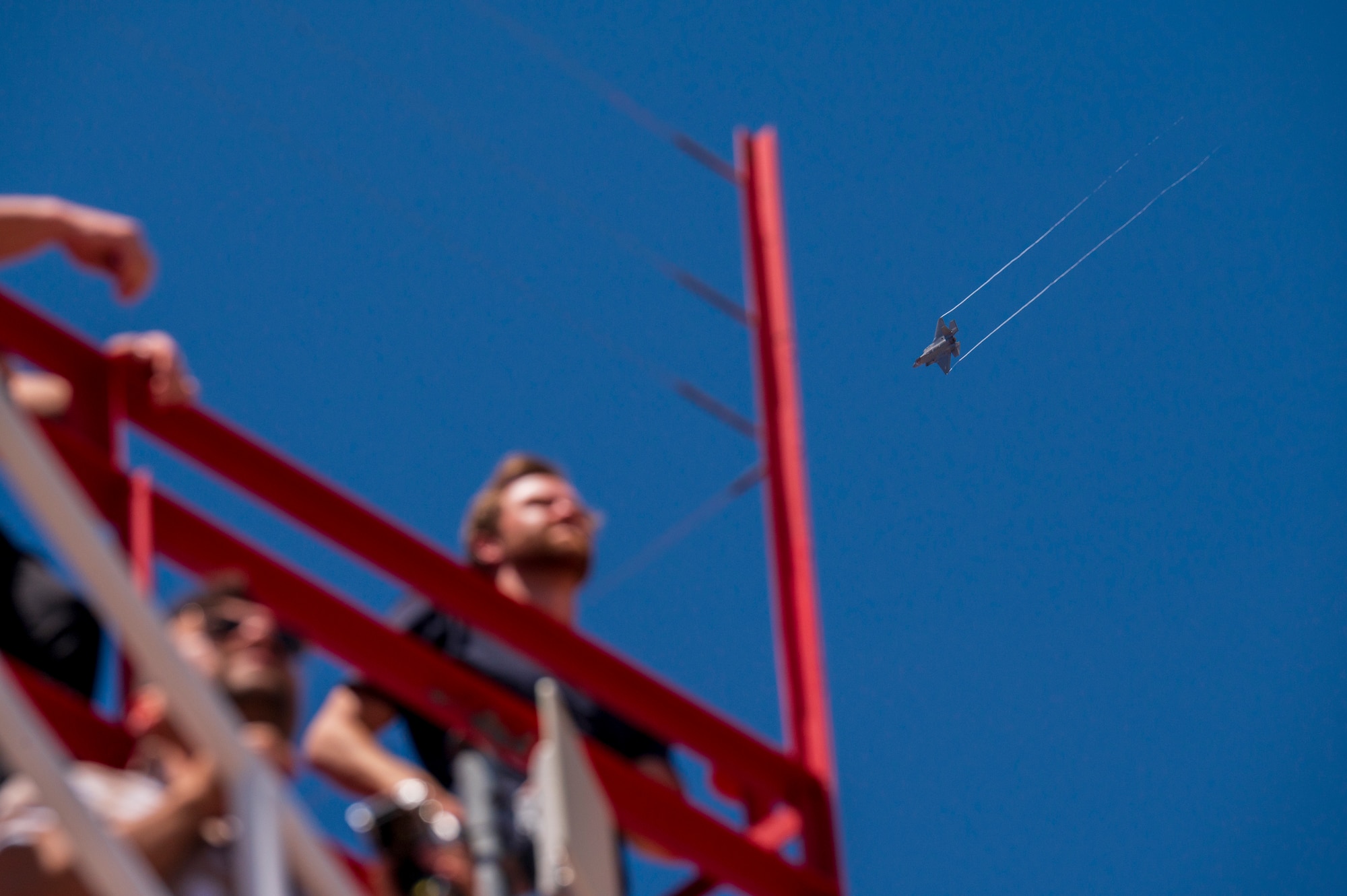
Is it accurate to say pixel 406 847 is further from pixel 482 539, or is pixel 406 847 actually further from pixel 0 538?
pixel 482 539

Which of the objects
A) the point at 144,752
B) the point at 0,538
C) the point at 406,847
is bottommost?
the point at 406,847

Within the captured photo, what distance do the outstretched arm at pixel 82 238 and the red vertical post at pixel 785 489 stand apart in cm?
255

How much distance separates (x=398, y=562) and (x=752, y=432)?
6.14 ft

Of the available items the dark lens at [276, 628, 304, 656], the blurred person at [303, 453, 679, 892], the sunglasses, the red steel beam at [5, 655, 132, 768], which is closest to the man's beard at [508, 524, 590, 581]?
the blurred person at [303, 453, 679, 892]

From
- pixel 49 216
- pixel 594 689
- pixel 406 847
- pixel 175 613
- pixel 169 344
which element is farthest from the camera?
pixel 594 689

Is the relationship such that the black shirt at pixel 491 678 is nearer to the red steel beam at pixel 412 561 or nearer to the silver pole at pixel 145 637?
the red steel beam at pixel 412 561

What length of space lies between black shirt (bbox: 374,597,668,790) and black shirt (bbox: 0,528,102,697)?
102 cm

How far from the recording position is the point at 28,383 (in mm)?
5637

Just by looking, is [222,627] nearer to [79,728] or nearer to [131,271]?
[79,728]

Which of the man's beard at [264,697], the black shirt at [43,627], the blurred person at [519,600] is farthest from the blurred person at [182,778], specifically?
the blurred person at [519,600]

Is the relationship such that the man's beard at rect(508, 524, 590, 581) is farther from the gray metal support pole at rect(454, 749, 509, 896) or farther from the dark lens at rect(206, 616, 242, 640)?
the gray metal support pole at rect(454, 749, 509, 896)

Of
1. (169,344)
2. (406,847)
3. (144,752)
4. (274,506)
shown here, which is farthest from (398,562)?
(406,847)

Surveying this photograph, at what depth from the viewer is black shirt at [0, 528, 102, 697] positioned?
5.11 m

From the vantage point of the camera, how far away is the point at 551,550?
246 inches
